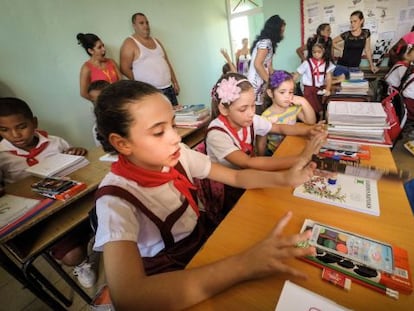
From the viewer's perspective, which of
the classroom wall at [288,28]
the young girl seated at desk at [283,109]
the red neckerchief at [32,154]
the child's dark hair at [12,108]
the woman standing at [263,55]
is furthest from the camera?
the classroom wall at [288,28]

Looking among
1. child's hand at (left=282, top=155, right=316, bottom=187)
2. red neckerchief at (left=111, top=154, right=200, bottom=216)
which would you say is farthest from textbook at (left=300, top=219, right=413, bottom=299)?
red neckerchief at (left=111, top=154, right=200, bottom=216)

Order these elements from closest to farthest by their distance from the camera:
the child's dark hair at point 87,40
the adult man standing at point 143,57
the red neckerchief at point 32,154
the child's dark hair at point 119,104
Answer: the child's dark hair at point 119,104
the red neckerchief at point 32,154
the child's dark hair at point 87,40
the adult man standing at point 143,57

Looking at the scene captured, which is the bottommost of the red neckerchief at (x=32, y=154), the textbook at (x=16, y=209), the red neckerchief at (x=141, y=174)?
the textbook at (x=16, y=209)

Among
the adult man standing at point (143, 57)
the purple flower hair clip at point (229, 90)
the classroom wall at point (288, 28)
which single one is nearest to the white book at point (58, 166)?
the purple flower hair clip at point (229, 90)

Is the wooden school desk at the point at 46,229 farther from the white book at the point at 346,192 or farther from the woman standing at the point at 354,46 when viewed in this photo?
the woman standing at the point at 354,46

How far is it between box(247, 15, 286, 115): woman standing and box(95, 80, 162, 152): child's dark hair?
195 cm

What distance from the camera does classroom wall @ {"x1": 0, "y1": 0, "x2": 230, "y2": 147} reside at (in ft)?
6.55

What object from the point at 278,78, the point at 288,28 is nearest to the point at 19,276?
the point at 278,78

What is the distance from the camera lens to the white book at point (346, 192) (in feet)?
2.25

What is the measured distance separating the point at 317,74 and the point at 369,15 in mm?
1562

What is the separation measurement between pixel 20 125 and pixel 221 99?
1.22m

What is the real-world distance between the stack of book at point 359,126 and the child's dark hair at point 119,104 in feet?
3.05

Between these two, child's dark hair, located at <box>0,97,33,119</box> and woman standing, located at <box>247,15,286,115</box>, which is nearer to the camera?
child's dark hair, located at <box>0,97,33,119</box>

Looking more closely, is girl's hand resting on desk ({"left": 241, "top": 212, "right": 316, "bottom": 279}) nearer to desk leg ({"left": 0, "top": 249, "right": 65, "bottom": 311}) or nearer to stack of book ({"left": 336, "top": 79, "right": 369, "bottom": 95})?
desk leg ({"left": 0, "top": 249, "right": 65, "bottom": 311})
